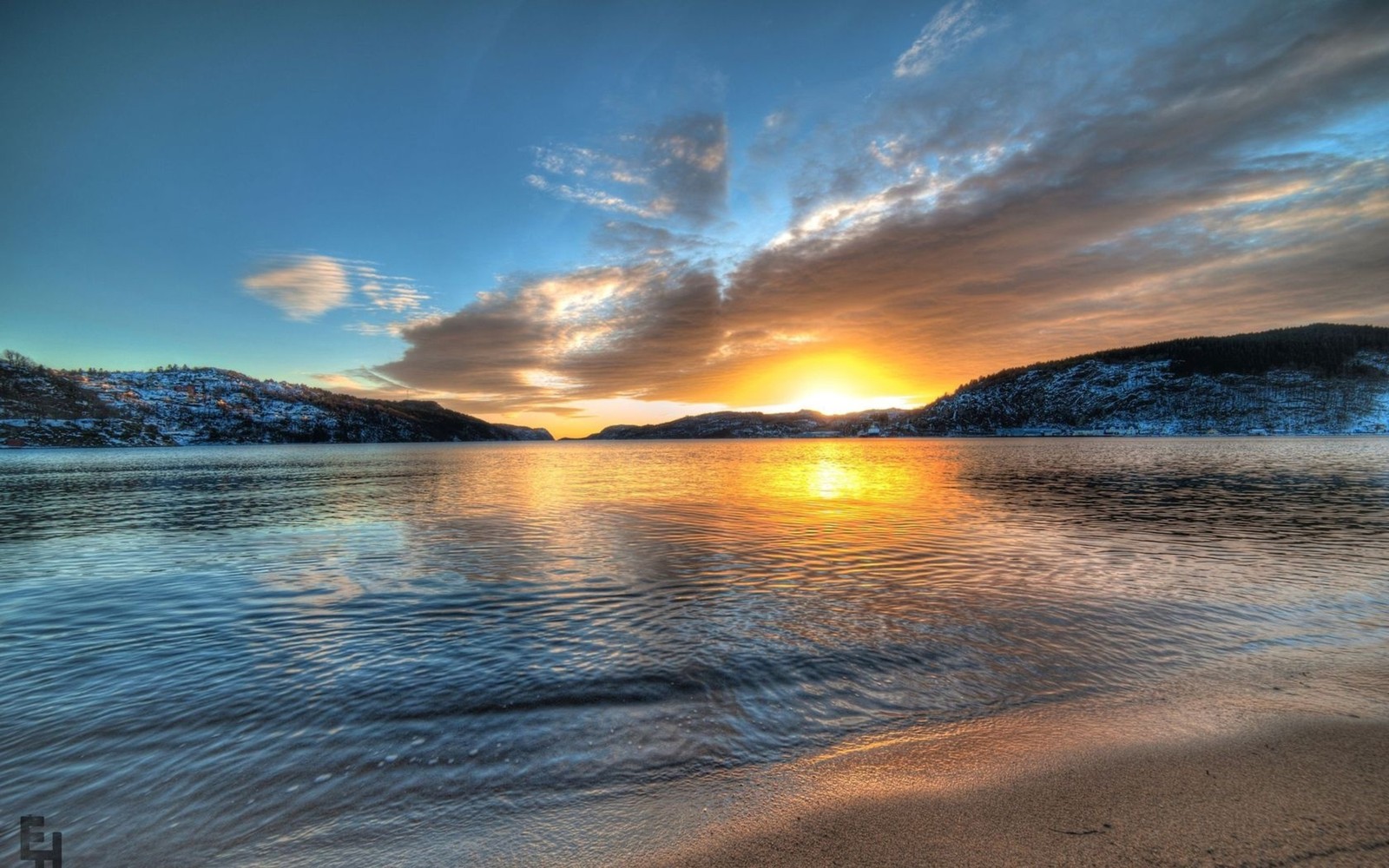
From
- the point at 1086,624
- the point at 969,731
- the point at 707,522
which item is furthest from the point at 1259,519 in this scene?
the point at 969,731

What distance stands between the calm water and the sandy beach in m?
1.23

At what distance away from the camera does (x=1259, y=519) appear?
30.1 m

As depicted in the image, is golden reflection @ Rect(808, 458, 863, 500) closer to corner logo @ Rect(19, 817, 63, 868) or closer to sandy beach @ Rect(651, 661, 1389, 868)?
sandy beach @ Rect(651, 661, 1389, 868)

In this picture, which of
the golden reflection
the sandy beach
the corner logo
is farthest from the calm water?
the golden reflection

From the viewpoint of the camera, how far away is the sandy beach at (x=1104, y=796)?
5.35m

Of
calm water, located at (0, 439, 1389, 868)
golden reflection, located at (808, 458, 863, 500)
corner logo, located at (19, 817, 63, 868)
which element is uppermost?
corner logo, located at (19, 817, 63, 868)

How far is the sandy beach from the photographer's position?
5.35 metres

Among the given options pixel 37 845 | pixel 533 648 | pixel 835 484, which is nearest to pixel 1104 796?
pixel 533 648

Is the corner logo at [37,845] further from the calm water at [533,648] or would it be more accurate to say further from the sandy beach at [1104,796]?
the sandy beach at [1104,796]

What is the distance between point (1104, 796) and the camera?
638 centimetres

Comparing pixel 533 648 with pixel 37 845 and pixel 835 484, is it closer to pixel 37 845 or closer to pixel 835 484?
pixel 37 845

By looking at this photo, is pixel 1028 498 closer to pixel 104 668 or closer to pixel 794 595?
pixel 794 595

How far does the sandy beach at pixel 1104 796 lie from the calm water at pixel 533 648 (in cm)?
123

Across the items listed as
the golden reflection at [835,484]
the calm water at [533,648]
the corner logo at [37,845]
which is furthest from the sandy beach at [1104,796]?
the golden reflection at [835,484]
